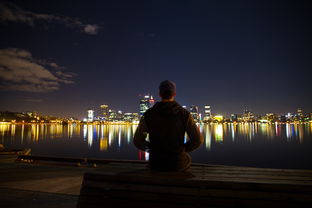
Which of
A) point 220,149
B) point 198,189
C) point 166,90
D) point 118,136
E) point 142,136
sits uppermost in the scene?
point 166,90

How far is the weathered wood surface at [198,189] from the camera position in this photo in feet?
8.04

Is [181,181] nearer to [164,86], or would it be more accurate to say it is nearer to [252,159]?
[164,86]

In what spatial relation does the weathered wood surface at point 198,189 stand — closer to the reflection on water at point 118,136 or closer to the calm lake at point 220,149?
the calm lake at point 220,149

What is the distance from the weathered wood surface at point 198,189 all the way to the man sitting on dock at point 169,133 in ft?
0.74

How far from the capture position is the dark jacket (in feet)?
9.96

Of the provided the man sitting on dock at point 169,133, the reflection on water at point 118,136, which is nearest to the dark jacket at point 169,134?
the man sitting on dock at point 169,133

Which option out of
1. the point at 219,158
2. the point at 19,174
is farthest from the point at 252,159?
the point at 19,174

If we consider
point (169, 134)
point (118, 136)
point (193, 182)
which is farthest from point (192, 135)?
point (118, 136)

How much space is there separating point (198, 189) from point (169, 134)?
87 cm

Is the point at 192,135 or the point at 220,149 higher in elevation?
the point at 192,135

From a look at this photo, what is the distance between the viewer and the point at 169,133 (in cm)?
303

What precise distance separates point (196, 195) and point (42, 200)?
15.7ft

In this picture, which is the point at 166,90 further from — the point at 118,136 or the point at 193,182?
the point at 118,136

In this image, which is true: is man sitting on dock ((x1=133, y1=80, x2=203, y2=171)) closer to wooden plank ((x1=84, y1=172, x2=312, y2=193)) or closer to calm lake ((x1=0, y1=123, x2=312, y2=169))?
wooden plank ((x1=84, y1=172, x2=312, y2=193))
